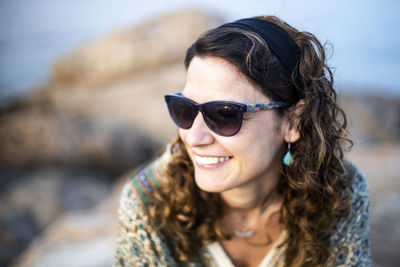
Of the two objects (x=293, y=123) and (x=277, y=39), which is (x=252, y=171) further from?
(x=277, y=39)

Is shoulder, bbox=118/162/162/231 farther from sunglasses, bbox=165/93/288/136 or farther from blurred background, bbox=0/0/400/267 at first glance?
blurred background, bbox=0/0/400/267

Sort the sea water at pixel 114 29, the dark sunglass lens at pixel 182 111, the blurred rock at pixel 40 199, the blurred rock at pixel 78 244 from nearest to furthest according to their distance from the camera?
the dark sunglass lens at pixel 182 111
the blurred rock at pixel 78 244
the blurred rock at pixel 40 199
the sea water at pixel 114 29

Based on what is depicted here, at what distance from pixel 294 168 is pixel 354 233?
A: 0.62 metres

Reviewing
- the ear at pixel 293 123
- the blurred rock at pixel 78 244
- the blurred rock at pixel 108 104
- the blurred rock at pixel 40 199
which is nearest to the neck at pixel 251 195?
the ear at pixel 293 123

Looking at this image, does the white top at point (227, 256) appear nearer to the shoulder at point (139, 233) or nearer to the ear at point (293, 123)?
the shoulder at point (139, 233)

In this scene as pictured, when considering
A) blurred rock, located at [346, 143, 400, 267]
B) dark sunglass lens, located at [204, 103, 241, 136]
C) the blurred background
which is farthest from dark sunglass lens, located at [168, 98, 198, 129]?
blurred rock, located at [346, 143, 400, 267]

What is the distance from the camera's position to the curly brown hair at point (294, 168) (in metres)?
1.68

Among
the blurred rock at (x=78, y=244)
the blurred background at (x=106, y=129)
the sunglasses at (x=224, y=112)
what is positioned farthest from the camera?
the blurred background at (x=106, y=129)

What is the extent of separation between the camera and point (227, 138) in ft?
5.53

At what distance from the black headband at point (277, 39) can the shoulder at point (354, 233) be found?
0.86 metres

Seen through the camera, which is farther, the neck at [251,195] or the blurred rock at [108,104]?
the blurred rock at [108,104]

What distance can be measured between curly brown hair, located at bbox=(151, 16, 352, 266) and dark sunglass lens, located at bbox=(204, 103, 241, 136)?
0.65 ft

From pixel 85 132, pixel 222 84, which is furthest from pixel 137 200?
pixel 85 132

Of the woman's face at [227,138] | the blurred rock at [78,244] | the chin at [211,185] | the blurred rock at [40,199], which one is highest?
the woman's face at [227,138]
